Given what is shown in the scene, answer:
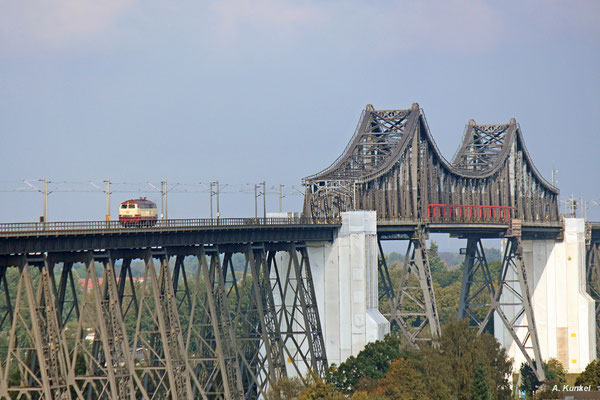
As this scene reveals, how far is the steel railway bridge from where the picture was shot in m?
71.9

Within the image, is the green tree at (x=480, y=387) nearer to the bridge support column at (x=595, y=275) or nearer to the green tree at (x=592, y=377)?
the green tree at (x=592, y=377)

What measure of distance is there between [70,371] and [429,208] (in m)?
65.5

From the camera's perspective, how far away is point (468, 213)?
140000 millimetres

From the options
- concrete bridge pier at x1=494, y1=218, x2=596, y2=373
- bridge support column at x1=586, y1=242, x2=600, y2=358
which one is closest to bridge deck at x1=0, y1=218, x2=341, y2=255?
concrete bridge pier at x1=494, y1=218, x2=596, y2=373

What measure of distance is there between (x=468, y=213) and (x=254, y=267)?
50.7 meters

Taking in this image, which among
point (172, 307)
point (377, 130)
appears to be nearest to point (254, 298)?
point (172, 307)

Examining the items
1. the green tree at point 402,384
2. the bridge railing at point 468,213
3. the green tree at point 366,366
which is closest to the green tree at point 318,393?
the green tree at point 402,384

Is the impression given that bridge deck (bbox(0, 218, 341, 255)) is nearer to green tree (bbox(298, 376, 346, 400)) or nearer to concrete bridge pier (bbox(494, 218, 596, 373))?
green tree (bbox(298, 376, 346, 400))

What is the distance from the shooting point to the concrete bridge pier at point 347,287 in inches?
4183

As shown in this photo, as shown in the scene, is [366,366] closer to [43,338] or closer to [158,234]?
[158,234]

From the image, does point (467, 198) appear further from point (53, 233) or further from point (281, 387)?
point (53, 233)

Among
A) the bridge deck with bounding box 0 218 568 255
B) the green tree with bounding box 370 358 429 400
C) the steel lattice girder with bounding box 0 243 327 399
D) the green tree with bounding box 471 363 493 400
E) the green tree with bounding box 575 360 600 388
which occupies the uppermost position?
the bridge deck with bounding box 0 218 568 255

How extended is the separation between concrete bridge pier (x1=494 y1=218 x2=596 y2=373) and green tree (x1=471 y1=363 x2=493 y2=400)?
5259 centimetres

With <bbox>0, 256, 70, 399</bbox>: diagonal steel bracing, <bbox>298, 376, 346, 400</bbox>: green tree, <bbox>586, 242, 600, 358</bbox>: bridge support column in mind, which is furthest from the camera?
<bbox>586, 242, 600, 358</bbox>: bridge support column
